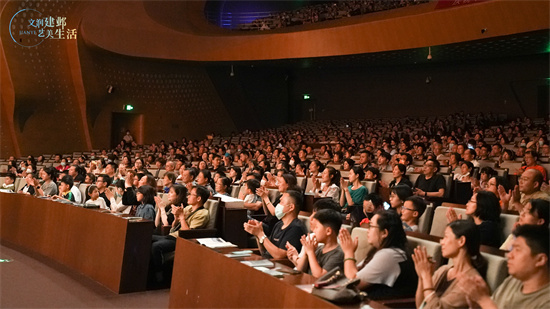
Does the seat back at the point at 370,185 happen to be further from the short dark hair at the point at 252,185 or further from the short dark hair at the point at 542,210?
the short dark hair at the point at 542,210

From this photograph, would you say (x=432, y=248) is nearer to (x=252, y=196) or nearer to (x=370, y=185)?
(x=252, y=196)

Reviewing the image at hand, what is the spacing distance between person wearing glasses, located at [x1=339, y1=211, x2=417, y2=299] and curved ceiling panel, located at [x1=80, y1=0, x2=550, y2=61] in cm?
940

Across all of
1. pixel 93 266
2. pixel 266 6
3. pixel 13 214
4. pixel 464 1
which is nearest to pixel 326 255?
pixel 93 266

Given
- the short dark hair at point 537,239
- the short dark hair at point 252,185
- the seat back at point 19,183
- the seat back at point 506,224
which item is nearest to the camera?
the short dark hair at point 537,239

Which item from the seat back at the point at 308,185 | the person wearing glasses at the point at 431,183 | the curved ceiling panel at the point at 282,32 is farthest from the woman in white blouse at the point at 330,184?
the curved ceiling panel at the point at 282,32

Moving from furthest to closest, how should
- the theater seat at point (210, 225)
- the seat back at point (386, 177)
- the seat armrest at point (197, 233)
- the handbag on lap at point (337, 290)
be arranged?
the seat back at point (386, 177)
the theater seat at point (210, 225)
the seat armrest at point (197, 233)
the handbag on lap at point (337, 290)

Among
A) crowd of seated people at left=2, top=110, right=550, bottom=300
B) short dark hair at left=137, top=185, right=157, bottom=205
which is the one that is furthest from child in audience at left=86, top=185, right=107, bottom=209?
short dark hair at left=137, top=185, right=157, bottom=205

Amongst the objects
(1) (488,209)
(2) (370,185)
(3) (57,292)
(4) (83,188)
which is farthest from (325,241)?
(4) (83,188)

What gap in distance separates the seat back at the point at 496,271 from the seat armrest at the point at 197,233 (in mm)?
2137

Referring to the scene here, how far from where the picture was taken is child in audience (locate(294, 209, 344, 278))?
8.87 ft

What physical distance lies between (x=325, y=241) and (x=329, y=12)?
13.2 m

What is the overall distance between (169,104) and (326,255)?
14259 millimetres

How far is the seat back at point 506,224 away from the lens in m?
3.03

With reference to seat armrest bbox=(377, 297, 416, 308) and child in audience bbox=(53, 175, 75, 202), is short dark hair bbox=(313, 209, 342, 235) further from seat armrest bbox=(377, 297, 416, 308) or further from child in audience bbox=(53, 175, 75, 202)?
child in audience bbox=(53, 175, 75, 202)
